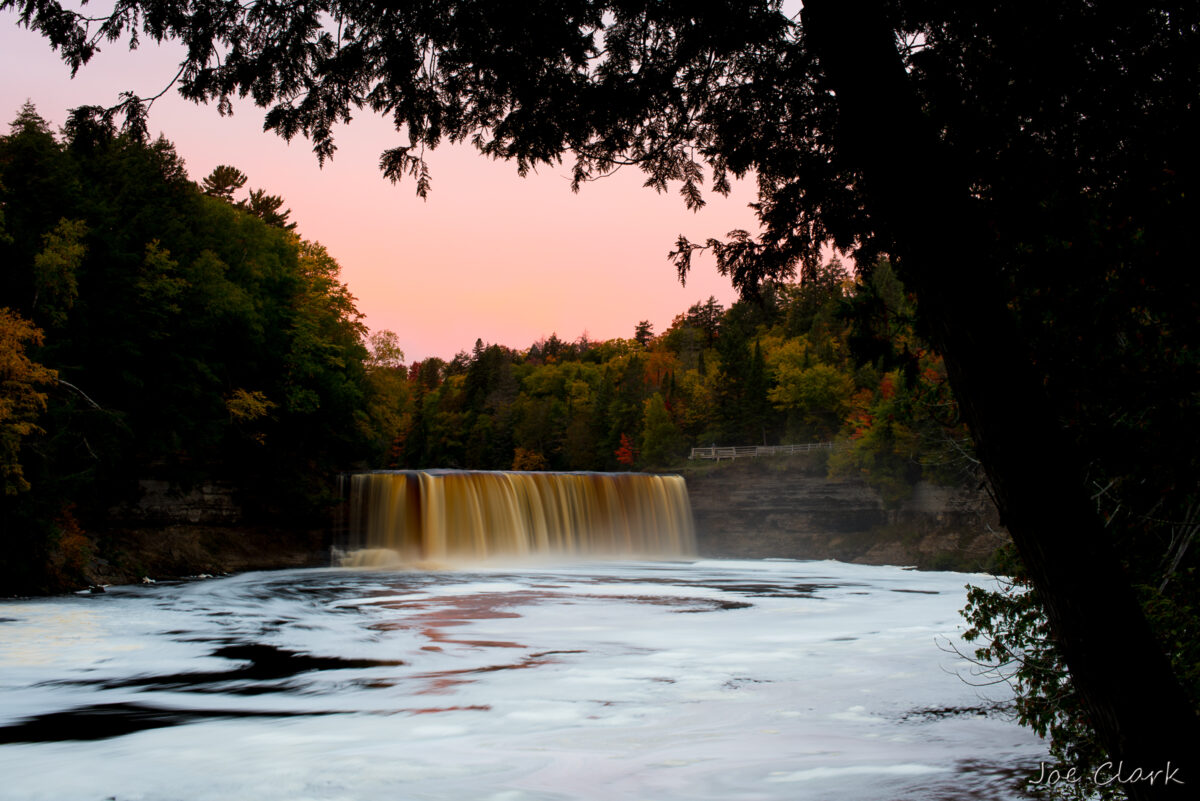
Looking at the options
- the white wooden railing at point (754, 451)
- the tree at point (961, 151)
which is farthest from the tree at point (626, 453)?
the tree at point (961, 151)

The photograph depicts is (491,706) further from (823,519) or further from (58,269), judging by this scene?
(823,519)

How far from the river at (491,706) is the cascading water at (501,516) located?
1499 centimetres

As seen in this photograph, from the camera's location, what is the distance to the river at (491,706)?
685cm

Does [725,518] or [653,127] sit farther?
[725,518]

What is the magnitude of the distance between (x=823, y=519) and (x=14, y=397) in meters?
40.1

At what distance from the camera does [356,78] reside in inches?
215

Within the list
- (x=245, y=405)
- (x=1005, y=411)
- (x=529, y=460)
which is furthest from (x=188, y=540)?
(x=529, y=460)

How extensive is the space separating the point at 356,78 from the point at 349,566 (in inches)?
1255

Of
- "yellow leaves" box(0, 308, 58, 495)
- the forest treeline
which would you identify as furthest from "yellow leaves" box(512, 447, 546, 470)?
"yellow leaves" box(0, 308, 58, 495)

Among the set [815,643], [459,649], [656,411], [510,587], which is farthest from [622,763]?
[656,411]

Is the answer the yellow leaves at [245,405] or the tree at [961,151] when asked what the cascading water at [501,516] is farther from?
the tree at [961,151]

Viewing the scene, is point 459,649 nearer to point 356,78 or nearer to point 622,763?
point 622,763

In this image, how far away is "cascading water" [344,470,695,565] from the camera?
118 ft

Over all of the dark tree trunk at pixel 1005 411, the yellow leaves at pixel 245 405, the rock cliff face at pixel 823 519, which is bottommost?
the rock cliff face at pixel 823 519
